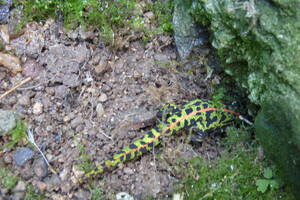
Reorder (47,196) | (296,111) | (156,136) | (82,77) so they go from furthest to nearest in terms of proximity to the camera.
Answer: (82,77) → (156,136) → (47,196) → (296,111)

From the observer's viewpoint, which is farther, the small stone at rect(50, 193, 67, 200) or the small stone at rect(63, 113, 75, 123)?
the small stone at rect(63, 113, 75, 123)

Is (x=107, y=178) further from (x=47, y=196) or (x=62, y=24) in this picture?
(x=62, y=24)

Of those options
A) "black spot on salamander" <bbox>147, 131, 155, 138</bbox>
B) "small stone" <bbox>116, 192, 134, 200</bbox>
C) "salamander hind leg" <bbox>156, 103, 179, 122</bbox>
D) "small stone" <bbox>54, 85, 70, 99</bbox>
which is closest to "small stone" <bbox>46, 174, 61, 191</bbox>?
"small stone" <bbox>116, 192, 134, 200</bbox>

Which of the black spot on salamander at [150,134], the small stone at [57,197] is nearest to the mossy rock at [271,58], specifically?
the black spot on salamander at [150,134]

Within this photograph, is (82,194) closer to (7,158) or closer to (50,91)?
(7,158)

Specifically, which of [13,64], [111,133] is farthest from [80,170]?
[13,64]

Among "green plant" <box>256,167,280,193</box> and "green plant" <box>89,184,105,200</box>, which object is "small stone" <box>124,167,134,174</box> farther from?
"green plant" <box>256,167,280,193</box>

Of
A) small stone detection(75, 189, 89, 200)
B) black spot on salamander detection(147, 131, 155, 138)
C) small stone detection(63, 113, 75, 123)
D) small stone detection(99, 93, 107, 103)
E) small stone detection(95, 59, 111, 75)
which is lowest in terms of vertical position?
small stone detection(75, 189, 89, 200)
